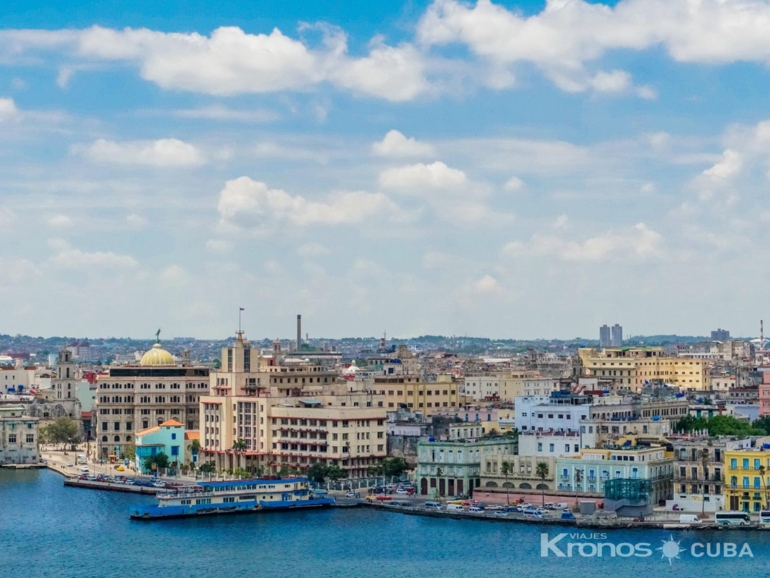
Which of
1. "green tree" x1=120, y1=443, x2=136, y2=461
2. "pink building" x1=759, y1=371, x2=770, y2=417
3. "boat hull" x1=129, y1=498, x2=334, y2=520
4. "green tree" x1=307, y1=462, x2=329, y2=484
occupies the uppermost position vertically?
"pink building" x1=759, y1=371, x2=770, y2=417

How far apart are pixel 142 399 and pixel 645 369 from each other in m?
42.8

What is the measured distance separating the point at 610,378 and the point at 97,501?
5303 cm

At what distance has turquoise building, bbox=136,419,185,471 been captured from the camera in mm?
83250

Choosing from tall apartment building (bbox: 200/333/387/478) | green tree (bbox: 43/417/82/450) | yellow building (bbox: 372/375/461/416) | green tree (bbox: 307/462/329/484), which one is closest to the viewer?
green tree (bbox: 307/462/329/484)

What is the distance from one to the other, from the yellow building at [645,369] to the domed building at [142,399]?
3423 cm

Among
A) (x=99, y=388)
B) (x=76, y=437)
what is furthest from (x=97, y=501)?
(x=76, y=437)

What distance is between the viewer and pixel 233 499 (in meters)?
67.8

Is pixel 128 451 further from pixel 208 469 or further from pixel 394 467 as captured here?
pixel 394 467

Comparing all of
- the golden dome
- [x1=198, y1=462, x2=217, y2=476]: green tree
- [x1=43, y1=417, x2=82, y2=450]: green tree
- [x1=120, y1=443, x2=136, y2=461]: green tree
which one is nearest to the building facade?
[x1=198, y1=462, x2=217, y2=476]: green tree

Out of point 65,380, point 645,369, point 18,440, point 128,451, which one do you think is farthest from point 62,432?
point 645,369

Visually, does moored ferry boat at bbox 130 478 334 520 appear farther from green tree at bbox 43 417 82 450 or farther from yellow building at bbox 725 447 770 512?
green tree at bbox 43 417 82 450

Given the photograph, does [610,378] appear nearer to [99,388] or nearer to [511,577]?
[99,388]

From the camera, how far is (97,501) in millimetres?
72312

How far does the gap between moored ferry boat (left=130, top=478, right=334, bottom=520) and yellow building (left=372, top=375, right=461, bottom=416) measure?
73.7 ft
